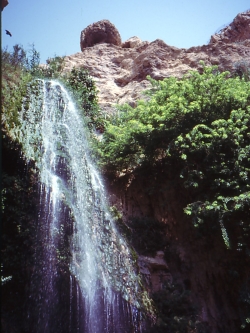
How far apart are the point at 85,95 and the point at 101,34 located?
823 centimetres

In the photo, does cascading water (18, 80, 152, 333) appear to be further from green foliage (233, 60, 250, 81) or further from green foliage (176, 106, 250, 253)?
green foliage (233, 60, 250, 81)

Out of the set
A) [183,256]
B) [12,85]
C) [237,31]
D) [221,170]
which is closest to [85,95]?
[12,85]

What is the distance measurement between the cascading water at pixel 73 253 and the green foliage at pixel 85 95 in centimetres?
300

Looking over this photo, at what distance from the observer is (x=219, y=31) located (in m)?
19.0

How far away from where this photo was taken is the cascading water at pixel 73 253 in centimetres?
605

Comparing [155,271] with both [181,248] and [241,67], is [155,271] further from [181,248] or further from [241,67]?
[241,67]

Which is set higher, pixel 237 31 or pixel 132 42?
pixel 132 42

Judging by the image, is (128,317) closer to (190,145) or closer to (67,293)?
(67,293)

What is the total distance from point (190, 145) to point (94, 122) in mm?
4393

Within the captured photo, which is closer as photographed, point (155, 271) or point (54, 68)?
point (155, 271)

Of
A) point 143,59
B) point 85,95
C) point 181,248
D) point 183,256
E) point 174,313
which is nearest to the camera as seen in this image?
point 174,313

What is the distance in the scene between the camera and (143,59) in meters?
15.6

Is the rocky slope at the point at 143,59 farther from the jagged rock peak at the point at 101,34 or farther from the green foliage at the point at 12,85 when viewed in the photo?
the green foliage at the point at 12,85

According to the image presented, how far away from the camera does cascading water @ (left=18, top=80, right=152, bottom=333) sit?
238 inches
